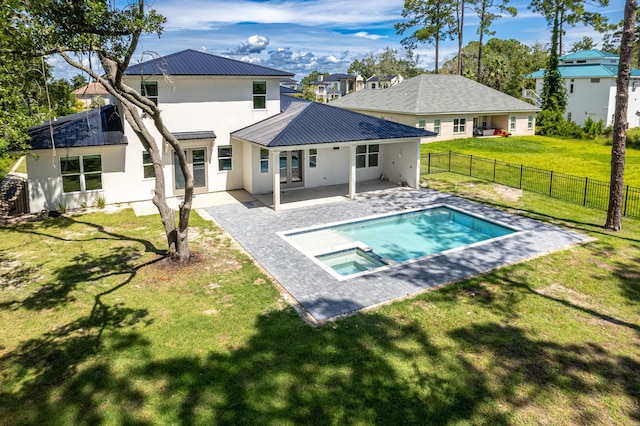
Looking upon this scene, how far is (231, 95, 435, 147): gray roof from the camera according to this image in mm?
17906

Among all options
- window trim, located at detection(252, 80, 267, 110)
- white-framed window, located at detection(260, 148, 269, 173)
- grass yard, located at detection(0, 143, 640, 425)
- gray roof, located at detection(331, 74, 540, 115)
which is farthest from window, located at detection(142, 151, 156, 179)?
gray roof, located at detection(331, 74, 540, 115)

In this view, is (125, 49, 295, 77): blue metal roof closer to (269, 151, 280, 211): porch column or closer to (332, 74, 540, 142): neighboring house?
(269, 151, 280, 211): porch column

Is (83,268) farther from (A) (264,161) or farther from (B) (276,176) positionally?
(A) (264,161)

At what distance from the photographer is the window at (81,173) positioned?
17942 mm

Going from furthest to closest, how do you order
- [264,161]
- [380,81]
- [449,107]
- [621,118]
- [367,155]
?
1. [380,81]
2. [449,107]
3. [367,155]
4. [264,161]
5. [621,118]

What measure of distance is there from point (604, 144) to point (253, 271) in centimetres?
3748

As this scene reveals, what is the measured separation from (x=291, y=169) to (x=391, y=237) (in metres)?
7.60

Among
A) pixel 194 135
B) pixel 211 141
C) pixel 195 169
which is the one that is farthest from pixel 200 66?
pixel 195 169

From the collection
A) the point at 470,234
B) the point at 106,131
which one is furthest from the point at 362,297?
the point at 106,131

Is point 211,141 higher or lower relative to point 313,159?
higher

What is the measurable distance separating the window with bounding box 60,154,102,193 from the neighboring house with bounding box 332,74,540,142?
24409 millimetres

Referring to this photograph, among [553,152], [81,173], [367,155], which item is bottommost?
[81,173]

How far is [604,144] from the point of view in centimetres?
3812

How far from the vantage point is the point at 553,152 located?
1335 inches
